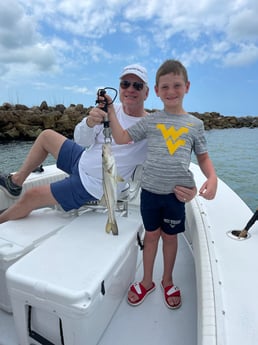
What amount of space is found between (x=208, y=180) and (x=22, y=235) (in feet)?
4.18

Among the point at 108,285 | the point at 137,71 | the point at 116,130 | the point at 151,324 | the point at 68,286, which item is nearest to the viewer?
the point at 68,286

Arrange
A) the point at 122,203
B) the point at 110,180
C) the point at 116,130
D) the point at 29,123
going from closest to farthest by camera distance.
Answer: the point at 110,180, the point at 116,130, the point at 122,203, the point at 29,123

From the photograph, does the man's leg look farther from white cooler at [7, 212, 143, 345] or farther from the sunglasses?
the sunglasses

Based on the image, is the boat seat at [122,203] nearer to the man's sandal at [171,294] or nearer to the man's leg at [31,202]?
the man's leg at [31,202]

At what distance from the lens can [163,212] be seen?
6.34 ft

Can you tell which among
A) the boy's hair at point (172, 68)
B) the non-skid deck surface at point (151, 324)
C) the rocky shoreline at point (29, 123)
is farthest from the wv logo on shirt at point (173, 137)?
the rocky shoreline at point (29, 123)

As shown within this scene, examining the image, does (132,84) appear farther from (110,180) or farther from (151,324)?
(151,324)

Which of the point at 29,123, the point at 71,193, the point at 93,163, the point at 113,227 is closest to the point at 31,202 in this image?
the point at 71,193

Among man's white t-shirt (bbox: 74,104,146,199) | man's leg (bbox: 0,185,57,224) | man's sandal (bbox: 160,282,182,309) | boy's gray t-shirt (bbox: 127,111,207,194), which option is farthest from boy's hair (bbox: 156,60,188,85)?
man's sandal (bbox: 160,282,182,309)

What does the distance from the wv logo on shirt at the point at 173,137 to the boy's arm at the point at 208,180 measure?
0.22 meters

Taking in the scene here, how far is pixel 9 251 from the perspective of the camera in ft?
5.53

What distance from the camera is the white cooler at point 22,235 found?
169cm

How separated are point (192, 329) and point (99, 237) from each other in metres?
0.80

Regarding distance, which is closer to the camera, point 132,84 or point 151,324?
point 151,324
